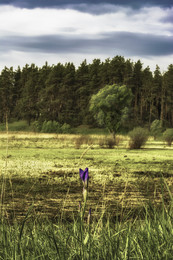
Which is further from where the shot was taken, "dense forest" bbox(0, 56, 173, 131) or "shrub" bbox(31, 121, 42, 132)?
"dense forest" bbox(0, 56, 173, 131)

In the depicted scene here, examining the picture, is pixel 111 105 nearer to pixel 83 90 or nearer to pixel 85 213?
pixel 85 213

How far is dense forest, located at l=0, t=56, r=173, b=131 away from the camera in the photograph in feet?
175

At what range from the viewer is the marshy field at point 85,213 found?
5.86 feet

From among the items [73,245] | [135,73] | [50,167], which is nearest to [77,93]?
[135,73]

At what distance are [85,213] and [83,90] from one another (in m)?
51.5

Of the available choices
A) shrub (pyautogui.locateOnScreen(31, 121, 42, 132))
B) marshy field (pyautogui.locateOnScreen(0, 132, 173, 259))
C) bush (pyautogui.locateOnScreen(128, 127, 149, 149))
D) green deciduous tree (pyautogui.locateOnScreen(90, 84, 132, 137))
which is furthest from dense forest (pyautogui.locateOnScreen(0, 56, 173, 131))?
marshy field (pyautogui.locateOnScreen(0, 132, 173, 259))

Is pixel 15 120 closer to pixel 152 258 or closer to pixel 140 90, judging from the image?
pixel 140 90

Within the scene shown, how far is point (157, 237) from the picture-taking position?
1.95 meters

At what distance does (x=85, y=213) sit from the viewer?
4.62 m

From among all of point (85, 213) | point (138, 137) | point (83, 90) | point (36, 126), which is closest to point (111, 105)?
point (138, 137)

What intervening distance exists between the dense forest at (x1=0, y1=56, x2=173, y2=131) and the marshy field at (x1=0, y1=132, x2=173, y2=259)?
43.0 meters

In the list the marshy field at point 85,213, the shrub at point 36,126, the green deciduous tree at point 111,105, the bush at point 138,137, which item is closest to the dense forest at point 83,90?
the shrub at point 36,126

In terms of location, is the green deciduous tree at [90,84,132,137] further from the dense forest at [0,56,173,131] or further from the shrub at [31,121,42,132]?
the dense forest at [0,56,173,131]

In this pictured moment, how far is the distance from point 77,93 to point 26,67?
44.2ft
